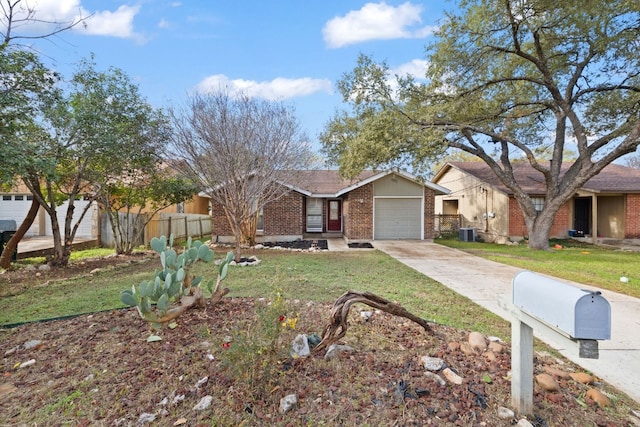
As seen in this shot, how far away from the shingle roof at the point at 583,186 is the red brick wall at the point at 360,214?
6.82 m

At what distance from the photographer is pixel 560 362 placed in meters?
3.23

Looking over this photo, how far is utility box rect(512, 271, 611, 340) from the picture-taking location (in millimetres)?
1688

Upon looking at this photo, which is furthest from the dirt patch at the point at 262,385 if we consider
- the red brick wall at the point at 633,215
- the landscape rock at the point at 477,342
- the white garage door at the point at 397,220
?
the red brick wall at the point at 633,215

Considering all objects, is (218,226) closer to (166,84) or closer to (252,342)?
(166,84)

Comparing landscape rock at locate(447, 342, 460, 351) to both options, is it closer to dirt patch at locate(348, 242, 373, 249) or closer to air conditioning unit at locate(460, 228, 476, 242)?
dirt patch at locate(348, 242, 373, 249)

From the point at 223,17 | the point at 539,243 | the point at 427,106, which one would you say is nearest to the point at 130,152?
the point at 223,17

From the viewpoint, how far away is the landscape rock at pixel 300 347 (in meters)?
2.88

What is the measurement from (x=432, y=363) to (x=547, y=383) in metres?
0.81

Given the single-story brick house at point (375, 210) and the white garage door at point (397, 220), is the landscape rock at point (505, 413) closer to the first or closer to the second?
the single-story brick house at point (375, 210)

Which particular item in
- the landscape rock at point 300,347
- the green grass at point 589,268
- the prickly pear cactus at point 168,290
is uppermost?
the prickly pear cactus at point 168,290

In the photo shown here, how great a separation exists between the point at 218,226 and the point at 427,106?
10.4 metres

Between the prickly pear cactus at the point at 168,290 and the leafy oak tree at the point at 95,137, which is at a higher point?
the leafy oak tree at the point at 95,137

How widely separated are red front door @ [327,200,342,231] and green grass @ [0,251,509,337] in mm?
9866

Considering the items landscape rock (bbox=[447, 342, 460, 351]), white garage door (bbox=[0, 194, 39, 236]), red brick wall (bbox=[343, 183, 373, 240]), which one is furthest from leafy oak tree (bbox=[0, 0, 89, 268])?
red brick wall (bbox=[343, 183, 373, 240])
